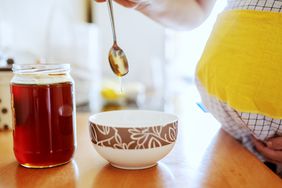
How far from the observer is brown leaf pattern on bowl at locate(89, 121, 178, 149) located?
53 cm

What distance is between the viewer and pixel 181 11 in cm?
105

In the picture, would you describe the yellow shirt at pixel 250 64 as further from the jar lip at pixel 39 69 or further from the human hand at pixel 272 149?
the jar lip at pixel 39 69

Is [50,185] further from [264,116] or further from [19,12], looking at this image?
[19,12]

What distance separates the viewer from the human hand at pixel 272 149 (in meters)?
0.66

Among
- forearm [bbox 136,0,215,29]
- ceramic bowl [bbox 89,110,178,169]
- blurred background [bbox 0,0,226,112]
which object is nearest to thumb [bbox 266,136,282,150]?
ceramic bowl [bbox 89,110,178,169]

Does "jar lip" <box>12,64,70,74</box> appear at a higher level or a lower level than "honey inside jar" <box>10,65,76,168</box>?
higher

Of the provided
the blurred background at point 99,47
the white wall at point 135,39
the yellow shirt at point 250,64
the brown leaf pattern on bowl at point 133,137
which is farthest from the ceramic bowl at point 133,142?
the white wall at point 135,39

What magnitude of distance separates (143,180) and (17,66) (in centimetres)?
26

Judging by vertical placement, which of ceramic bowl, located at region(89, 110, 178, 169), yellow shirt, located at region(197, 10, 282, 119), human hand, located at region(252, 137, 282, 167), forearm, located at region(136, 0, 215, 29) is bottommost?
human hand, located at region(252, 137, 282, 167)

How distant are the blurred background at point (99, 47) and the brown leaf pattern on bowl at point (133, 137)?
133cm

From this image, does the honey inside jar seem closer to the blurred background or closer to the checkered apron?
the checkered apron

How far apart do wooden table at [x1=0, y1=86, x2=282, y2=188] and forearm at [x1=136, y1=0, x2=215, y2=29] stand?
1.49 feet

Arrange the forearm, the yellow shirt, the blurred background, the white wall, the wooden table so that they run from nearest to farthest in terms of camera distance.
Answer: the wooden table, the yellow shirt, the forearm, the blurred background, the white wall

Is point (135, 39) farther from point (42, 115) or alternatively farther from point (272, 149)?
point (42, 115)
